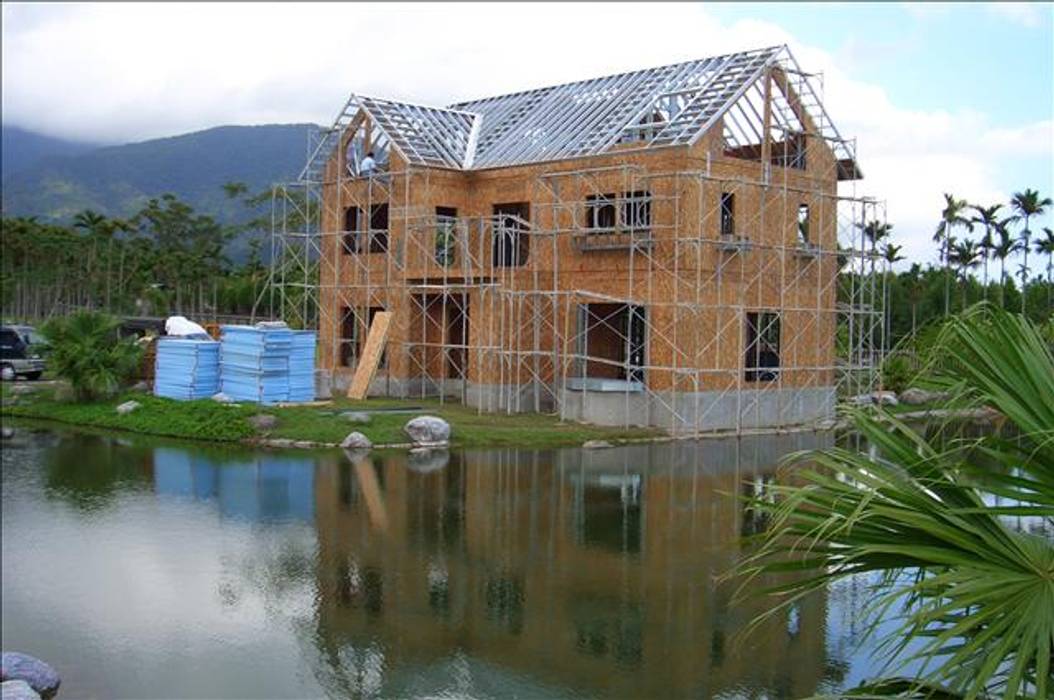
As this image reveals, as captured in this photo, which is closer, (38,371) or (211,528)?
(211,528)

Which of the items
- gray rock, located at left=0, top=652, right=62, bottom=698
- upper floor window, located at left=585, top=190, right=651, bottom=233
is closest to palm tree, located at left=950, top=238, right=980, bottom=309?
upper floor window, located at left=585, top=190, right=651, bottom=233

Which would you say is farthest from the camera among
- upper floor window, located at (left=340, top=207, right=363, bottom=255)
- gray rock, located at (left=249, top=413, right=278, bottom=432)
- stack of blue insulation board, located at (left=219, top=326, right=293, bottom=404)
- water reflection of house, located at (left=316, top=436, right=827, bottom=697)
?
upper floor window, located at (left=340, top=207, right=363, bottom=255)

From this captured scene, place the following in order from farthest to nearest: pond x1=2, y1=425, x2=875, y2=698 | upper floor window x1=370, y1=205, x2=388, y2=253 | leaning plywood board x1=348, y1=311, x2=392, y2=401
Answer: upper floor window x1=370, y1=205, x2=388, y2=253
leaning plywood board x1=348, y1=311, x2=392, y2=401
pond x1=2, y1=425, x2=875, y2=698

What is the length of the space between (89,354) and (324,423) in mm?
7714

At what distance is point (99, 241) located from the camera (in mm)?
64938

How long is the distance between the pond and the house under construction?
6.62m

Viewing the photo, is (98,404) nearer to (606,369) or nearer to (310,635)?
(606,369)

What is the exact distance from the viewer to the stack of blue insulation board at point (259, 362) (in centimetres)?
2453

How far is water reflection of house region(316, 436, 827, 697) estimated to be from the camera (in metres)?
8.77

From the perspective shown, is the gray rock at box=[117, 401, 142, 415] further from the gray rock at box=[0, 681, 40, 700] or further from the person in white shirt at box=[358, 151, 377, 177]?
the gray rock at box=[0, 681, 40, 700]

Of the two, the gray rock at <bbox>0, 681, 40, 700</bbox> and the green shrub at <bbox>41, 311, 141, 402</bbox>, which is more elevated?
the green shrub at <bbox>41, 311, 141, 402</bbox>

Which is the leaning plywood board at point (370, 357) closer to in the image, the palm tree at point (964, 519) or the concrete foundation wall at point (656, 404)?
the concrete foundation wall at point (656, 404)

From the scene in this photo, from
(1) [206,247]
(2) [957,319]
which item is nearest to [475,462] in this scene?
(2) [957,319]

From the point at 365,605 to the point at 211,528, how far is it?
4.40 meters
